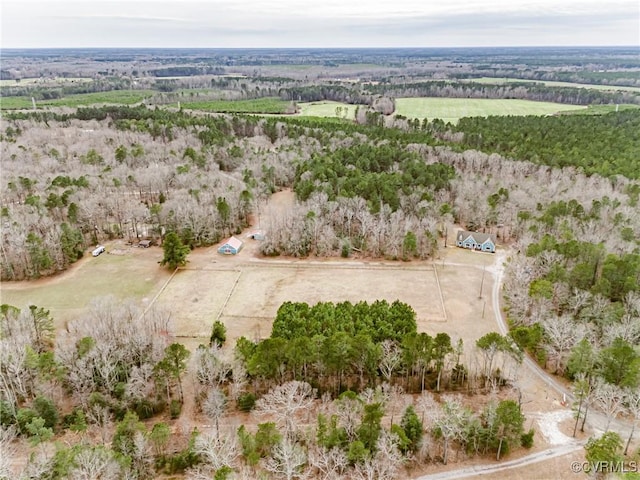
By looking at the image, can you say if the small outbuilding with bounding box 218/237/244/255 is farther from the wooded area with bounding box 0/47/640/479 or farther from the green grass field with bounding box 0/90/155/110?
the green grass field with bounding box 0/90/155/110

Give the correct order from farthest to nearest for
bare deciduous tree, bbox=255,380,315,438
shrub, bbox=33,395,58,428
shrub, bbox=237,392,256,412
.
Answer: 1. shrub, bbox=237,392,256,412
2. shrub, bbox=33,395,58,428
3. bare deciduous tree, bbox=255,380,315,438

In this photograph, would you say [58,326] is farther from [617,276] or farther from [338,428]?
[617,276]

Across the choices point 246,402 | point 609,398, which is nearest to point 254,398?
point 246,402

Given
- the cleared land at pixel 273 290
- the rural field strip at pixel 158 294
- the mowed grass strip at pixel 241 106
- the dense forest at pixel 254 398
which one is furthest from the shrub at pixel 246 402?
the mowed grass strip at pixel 241 106

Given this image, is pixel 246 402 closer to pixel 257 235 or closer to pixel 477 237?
pixel 257 235

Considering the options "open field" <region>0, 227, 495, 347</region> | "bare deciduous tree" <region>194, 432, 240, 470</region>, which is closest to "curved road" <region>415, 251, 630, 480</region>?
"open field" <region>0, 227, 495, 347</region>

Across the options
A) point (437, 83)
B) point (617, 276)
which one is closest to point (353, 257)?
point (617, 276)

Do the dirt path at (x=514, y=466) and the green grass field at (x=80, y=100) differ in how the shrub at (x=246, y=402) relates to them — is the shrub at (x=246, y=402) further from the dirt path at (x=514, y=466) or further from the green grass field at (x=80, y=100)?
the green grass field at (x=80, y=100)
